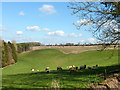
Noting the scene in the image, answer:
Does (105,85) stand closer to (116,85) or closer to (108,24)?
(116,85)

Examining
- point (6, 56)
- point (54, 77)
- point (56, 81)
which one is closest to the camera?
point (56, 81)

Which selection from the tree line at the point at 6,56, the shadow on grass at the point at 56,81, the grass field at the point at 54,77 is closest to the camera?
the shadow on grass at the point at 56,81

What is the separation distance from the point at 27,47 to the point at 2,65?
100.0 feet

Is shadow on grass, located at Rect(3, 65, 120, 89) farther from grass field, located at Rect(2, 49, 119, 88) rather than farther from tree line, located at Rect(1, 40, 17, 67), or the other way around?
tree line, located at Rect(1, 40, 17, 67)

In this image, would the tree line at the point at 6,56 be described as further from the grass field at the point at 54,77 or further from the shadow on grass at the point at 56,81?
the shadow on grass at the point at 56,81

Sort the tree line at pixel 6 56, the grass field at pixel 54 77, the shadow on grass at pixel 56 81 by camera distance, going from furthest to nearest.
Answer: the tree line at pixel 6 56 → the grass field at pixel 54 77 → the shadow on grass at pixel 56 81

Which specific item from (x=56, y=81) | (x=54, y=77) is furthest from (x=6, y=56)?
(x=56, y=81)

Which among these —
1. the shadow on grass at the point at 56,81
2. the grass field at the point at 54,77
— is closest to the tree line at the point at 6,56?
the grass field at the point at 54,77

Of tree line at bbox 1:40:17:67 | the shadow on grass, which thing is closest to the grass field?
the shadow on grass

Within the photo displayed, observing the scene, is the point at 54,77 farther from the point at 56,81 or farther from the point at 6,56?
the point at 6,56

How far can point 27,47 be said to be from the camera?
5744cm

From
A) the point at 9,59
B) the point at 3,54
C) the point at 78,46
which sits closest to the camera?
the point at 3,54

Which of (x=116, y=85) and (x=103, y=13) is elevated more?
(x=103, y=13)

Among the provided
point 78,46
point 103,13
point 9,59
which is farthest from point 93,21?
point 78,46
